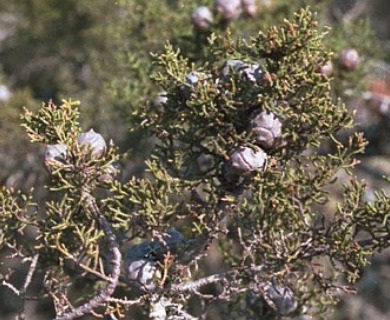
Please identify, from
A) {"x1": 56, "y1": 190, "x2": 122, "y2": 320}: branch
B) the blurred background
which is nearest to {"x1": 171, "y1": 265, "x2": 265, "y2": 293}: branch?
{"x1": 56, "y1": 190, "x2": 122, "y2": 320}: branch

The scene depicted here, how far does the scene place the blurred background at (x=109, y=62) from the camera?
7.71ft

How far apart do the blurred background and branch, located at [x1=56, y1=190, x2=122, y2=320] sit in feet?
1.67

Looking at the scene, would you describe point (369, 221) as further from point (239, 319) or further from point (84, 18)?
point (84, 18)

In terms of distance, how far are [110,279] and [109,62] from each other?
188 centimetres

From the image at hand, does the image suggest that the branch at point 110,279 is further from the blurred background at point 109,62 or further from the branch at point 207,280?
the blurred background at point 109,62

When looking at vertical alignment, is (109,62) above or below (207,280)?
below

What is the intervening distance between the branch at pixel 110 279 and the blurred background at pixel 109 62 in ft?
1.67

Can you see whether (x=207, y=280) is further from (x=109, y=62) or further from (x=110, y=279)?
(x=109, y=62)

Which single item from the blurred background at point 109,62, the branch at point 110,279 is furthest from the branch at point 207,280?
the blurred background at point 109,62

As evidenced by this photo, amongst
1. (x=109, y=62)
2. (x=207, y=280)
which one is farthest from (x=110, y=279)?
(x=109, y=62)

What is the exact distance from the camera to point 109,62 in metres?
3.16

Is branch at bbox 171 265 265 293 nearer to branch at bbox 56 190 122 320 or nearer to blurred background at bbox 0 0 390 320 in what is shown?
branch at bbox 56 190 122 320

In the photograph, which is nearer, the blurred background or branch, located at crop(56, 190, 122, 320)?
branch, located at crop(56, 190, 122, 320)

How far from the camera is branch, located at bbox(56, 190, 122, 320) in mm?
1415
